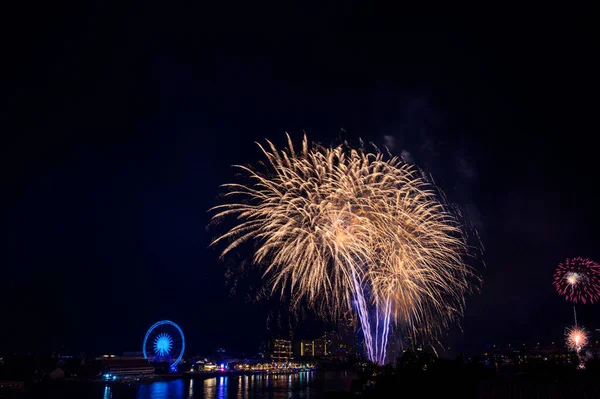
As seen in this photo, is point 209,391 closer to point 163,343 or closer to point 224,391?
point 224,391

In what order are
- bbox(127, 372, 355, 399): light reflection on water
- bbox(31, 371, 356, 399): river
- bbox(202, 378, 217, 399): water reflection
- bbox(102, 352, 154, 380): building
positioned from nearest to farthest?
bbox(127, 372, 355, 399): light reflection on water
bbox(31, 371, 356, 399): river
bbox(202, 378, 217, 399): water reflection
bbox(102, 352, 154, 380): building

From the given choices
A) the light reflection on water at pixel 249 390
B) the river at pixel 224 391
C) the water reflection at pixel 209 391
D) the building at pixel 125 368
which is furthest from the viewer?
the building at pixel 125 368

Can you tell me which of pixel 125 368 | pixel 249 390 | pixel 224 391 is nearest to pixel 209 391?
pixel 224 391

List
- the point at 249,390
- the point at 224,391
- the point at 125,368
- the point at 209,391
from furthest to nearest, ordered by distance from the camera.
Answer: the point at 125,368 → the point at 209,391 → the point at 249,390 → the point at 224,391

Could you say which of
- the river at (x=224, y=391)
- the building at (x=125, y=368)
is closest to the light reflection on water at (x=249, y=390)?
the river at (x=224, y=391)

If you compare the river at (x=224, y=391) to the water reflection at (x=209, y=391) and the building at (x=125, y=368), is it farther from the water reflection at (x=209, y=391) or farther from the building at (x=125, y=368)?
the building at (x=125, y=368)

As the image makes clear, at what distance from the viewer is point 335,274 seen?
31.5 metres

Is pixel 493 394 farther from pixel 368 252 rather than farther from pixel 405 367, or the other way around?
pixel 368 252

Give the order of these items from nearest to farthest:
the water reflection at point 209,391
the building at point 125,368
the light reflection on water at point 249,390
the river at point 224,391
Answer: the light reflection on water at point 249,390
the river at point 224,391
the water reflection at point 209,391
the building at point 125,368

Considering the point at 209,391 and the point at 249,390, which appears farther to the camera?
the point at 209,391

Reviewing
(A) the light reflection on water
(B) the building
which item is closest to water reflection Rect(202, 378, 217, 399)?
(A) the light reflection on water

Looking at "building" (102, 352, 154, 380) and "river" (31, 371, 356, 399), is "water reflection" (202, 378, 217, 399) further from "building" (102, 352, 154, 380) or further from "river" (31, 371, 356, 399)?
"building" (102, 352, 154, 380)

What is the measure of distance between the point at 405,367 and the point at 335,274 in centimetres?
840

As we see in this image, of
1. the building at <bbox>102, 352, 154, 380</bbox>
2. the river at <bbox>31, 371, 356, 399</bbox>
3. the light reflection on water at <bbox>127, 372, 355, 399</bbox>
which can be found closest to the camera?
the light reflection on water at <bbox>127, 372, 355, 399</bbox>
